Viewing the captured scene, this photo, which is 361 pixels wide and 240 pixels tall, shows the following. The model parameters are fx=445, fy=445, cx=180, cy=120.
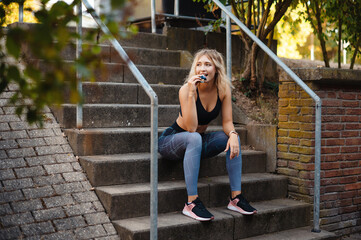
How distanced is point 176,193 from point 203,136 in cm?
58

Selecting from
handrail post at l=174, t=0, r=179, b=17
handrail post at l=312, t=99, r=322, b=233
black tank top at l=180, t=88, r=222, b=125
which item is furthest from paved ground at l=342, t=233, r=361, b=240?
handrail post at l=174, t=0, r=179, b=17

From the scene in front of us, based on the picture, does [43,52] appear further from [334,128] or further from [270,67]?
[270,67]

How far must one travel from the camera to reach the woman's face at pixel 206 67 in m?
3.71

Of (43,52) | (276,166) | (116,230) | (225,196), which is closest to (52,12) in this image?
(43,52)

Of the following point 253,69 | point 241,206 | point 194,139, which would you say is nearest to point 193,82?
point 194,139

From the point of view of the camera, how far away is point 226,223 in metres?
3.47

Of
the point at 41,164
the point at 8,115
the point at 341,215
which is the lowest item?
the point at 341,215

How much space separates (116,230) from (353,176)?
2574 mm

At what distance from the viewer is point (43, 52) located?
1104 millimetres

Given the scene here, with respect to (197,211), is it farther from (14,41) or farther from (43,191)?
(14,41)

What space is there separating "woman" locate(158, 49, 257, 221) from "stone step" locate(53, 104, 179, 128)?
64 centimetres

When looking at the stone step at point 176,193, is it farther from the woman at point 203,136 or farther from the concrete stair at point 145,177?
the woman at point 203,136

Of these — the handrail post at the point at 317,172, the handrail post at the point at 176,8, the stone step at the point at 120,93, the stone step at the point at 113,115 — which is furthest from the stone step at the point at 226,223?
the handrail post at the point at 176,8

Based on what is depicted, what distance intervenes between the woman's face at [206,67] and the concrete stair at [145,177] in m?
0.68
